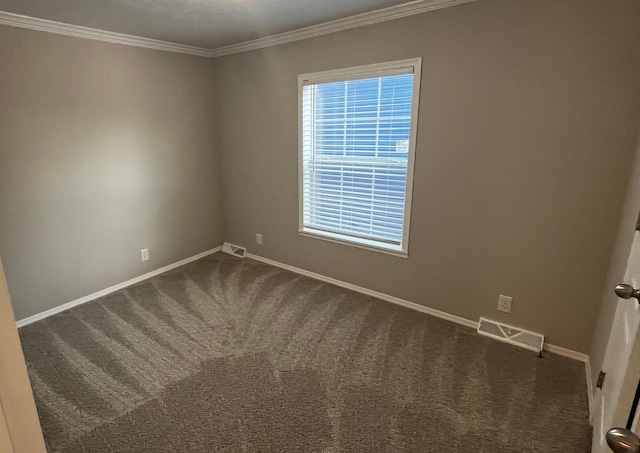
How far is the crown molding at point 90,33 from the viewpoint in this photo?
8.09ft

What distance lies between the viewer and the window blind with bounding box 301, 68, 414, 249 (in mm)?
2787

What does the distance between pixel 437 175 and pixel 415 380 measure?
1504mm

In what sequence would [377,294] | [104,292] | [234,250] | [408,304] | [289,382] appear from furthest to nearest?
[234,250]
[104,292]
[377,294]
[408,304]
[289,382]

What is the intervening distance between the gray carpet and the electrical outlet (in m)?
0.27

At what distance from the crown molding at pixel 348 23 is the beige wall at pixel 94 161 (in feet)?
2.58

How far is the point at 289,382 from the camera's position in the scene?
211 centimetres

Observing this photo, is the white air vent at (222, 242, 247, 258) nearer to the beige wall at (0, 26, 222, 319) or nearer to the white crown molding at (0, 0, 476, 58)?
the beige wall at (0, 26, 222, 319)

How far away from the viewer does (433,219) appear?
2727 millimetres

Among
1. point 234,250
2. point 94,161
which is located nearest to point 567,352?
point 234,250

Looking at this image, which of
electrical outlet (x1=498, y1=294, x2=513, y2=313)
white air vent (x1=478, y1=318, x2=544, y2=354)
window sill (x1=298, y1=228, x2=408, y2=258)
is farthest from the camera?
window sill (x1=298, y1=228, x2=408, y2=258)

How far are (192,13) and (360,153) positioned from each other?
1.70 m

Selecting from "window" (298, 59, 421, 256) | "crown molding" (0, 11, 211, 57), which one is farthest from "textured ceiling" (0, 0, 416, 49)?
"window" (298, 59, 421, 256)

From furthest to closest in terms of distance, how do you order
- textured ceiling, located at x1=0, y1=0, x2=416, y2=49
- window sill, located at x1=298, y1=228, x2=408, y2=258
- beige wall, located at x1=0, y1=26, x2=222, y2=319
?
window sill, located at x1=298, y1=228, x2=408, y2=258 → beige wall, located at x1=0, y1=26, x2=222, y2=319 → textured ceiling, located at x1=0, y1=0, x2=416, y2=49

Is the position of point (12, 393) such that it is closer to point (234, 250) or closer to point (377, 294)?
point (377, 294)
